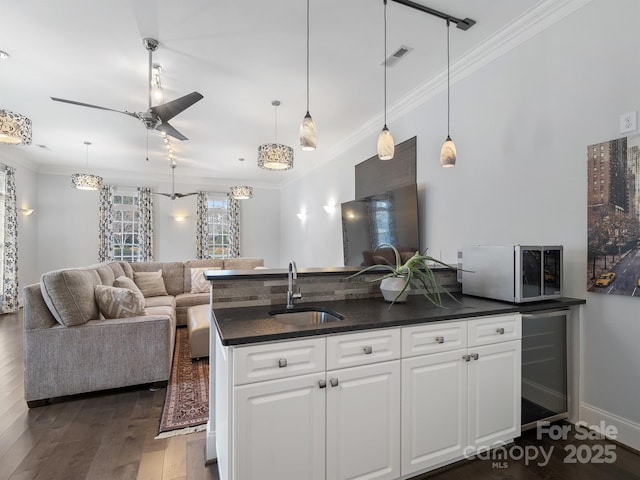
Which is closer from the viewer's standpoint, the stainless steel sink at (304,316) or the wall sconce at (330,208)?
the stainless steel sink at (304,316)

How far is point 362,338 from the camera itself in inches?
61.0

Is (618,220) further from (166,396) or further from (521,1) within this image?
(166,396)

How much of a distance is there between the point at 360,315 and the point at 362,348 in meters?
0.24

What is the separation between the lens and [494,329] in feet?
6.19

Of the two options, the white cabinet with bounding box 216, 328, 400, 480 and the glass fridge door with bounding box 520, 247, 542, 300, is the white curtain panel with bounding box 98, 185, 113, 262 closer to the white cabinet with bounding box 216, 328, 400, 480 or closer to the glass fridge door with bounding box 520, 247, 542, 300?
the white cabinet with bounding box 216, 328, 400, 480

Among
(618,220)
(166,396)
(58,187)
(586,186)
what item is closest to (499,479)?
(618,220)

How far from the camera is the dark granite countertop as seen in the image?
1407 mm

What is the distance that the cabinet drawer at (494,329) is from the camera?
182cm

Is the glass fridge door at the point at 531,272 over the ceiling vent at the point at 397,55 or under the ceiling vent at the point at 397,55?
under

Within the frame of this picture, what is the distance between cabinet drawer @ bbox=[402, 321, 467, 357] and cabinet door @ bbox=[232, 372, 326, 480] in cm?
49

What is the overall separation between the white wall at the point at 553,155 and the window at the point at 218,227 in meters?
6.06

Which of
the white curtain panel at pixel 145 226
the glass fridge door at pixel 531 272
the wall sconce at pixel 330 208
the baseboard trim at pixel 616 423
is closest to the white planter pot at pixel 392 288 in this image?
the glass fridge door at pixel 531 272

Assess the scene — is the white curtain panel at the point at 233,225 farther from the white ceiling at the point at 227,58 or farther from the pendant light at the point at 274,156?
the pendant light at the point at 274,156

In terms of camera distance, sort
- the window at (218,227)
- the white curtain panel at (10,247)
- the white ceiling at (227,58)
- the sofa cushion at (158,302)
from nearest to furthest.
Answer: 1. the white ceiling at (227,58)
2. the sofa cushion at (158,302)
3. the white curtain panel at (10,247)
4. the window at (218,227)
